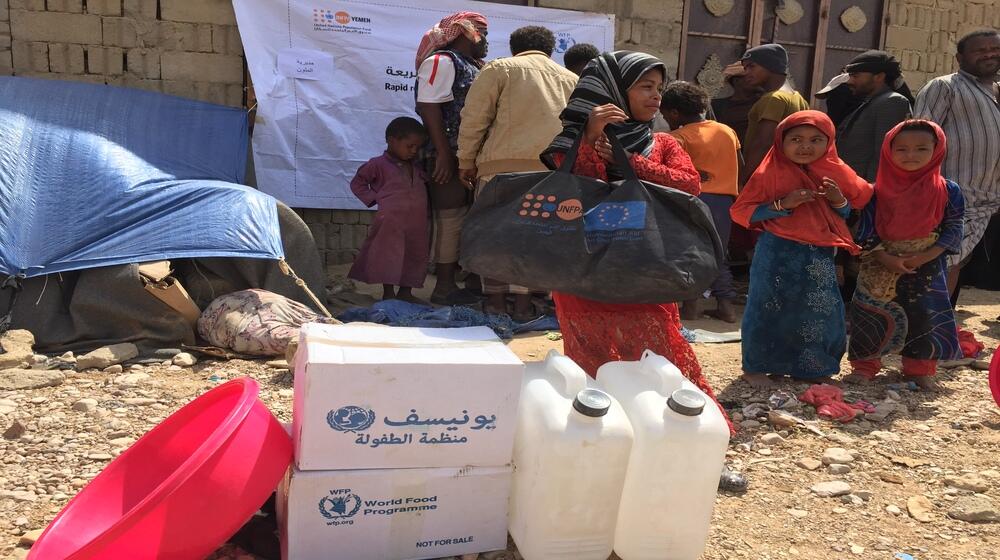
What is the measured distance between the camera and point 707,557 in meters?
2.35

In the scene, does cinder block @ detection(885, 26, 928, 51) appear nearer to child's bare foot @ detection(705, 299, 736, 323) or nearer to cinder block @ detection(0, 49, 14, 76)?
child's bare foot @ detection(705, 299, 736, 323)

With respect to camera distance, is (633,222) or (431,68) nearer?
(633,222)

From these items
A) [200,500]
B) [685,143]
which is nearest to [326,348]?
[200,500]

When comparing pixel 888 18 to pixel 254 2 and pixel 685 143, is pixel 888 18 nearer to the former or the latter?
pixel 685 143

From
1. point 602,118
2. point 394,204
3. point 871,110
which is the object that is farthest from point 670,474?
point 871,110

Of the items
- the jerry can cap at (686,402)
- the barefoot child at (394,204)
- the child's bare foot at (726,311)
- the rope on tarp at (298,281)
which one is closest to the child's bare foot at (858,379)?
the child's bare foot at (726,311)

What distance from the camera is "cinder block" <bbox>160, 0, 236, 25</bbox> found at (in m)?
5.87

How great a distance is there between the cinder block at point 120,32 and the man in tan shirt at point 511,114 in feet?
8.90

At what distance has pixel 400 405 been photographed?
203cm

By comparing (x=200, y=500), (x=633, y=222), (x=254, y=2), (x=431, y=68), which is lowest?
(x=200, y=500)

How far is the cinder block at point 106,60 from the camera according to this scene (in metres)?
5.75

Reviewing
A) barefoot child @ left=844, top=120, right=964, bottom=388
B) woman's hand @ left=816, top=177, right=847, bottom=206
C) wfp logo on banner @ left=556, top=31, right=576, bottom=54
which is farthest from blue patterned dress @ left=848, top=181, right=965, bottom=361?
wfp logo on banner @ left=556, top=31, right=576, bottom=54

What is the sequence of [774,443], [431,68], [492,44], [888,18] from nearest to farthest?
1. [774,443]
2. [431,68]
3. [492,44]
4. [888,18]

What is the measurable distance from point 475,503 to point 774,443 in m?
1.58
